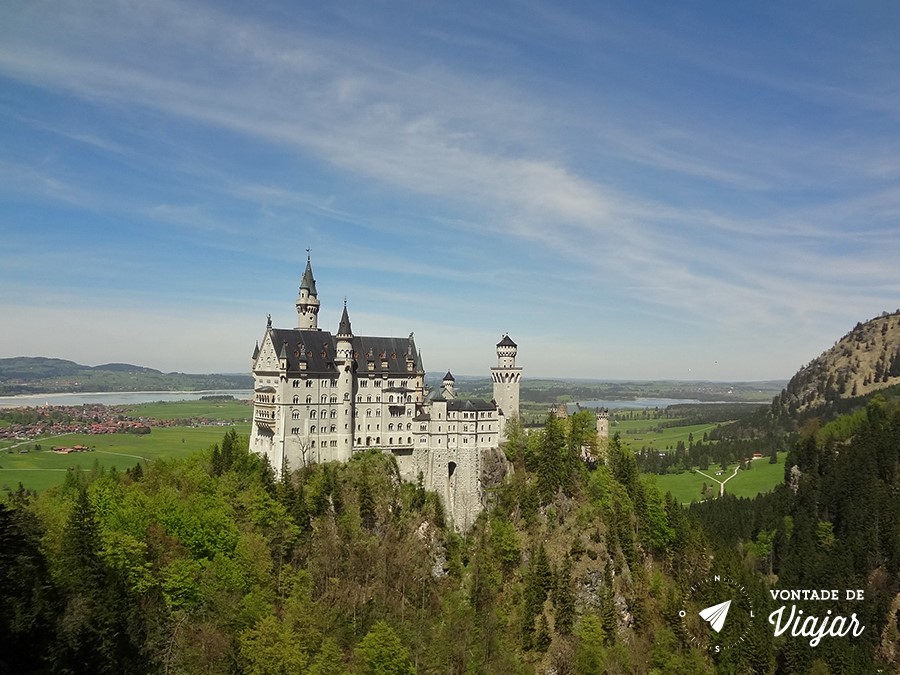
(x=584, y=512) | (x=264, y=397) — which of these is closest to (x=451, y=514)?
(x=584, y=512)

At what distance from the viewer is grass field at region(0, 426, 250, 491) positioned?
127812 mm

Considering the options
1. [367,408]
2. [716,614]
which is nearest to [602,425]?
[716,614]

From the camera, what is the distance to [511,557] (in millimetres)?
88312

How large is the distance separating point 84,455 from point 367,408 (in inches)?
3901

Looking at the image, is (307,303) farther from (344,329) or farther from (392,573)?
(392,573)

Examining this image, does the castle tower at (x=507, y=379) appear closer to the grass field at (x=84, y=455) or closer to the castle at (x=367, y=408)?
the castle at (x=367, y=408)

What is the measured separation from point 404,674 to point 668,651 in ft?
130

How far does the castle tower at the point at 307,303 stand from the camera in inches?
3708

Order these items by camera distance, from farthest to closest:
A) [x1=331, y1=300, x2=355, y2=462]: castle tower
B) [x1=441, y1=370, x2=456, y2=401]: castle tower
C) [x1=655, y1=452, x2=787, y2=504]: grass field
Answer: [x1=655, y1=452, x2=787, y2=504]: grass field < [x1=441, y1=370, x2=456, y2=401]: castle tower < [x1=331, y1=300, x2=355, y2=462]: castle tower

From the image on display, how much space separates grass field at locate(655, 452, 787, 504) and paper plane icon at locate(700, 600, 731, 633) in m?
76.1

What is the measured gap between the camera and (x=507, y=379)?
101m

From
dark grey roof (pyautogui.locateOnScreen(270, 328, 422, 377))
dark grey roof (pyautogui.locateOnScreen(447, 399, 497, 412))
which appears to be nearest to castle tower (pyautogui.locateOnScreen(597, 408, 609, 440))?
dark grey roof (pyautogui.locateOnScreen(447, 399, 497, 412))

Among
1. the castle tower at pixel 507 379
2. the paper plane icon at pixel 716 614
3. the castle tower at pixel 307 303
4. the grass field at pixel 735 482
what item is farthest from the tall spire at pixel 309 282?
the grass field at pixel 735 482

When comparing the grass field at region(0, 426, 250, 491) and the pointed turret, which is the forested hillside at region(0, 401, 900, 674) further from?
the grass field at region(0, 426, 250, 491)
